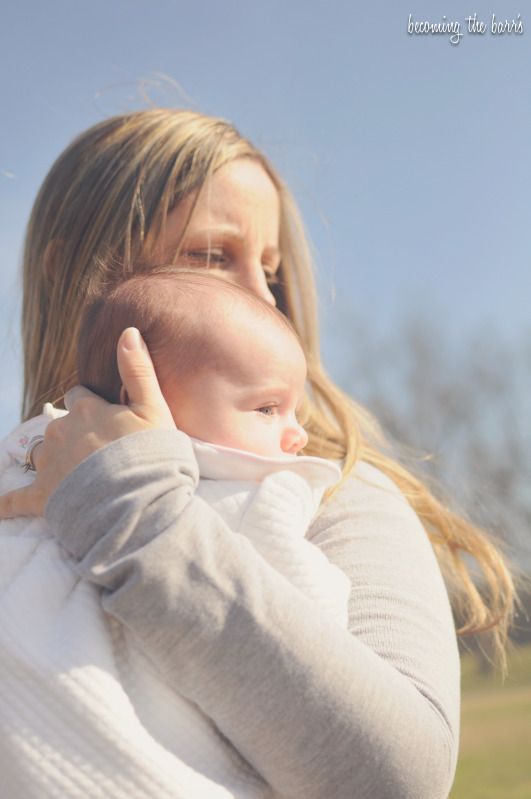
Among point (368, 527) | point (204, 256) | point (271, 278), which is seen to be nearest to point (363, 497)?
point (368, 527)

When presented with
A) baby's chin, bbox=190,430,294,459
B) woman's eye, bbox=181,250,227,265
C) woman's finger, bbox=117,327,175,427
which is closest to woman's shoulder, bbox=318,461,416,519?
baby's chin, bbox=190,430,294,459

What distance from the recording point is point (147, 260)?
2.30m

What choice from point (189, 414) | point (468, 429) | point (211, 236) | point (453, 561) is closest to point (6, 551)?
point (189, 414)

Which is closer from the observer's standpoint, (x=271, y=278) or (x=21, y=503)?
(x=21, y=503)

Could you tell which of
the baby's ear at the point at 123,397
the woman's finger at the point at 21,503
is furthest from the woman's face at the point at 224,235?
the woman's finger at the point at 21,503

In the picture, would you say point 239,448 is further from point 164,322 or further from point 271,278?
point 271,278

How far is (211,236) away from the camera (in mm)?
2273

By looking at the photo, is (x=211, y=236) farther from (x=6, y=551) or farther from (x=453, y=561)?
(x=453, y=561)

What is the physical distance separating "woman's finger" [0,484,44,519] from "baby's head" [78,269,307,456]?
0.74 feet

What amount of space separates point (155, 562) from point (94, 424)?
30 centimetres

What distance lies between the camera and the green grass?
1775 cm

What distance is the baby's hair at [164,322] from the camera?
1578 mm

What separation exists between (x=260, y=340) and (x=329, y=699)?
646mm

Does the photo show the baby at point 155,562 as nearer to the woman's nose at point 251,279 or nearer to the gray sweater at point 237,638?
the gray sweater at point 237,638
